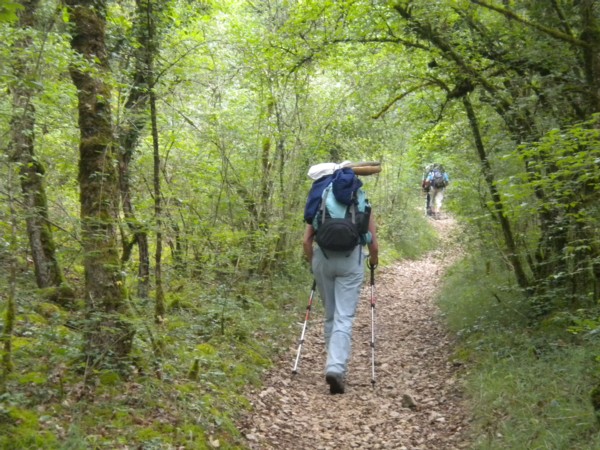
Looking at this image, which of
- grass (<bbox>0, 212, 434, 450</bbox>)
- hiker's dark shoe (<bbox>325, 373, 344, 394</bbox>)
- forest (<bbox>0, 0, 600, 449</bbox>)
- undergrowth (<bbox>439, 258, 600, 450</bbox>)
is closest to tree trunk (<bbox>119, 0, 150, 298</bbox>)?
forest (<bbox>0, 0, 600, 449</bbox>)

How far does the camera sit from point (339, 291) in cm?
612

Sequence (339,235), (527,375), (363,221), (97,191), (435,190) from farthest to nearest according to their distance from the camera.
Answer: (435,190)
(363,221)
(339,235)
(527,375)
(97,191)

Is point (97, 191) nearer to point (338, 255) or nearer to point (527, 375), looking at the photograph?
point (338, 255)

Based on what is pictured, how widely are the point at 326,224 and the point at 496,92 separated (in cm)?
280

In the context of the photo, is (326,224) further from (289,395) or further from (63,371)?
(63,371)

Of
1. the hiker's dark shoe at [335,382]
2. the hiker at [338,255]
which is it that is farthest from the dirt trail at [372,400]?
the hiker at [338,255]

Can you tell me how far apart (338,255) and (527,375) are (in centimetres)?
232

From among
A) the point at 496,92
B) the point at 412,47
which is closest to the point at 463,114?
the point at 412,47

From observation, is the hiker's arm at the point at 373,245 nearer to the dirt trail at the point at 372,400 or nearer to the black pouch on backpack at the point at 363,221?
the black pouch on backpack at the point at 363,221

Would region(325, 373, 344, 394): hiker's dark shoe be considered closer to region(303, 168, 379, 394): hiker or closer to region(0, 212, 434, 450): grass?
region(303, 168, 379, 394): hiker

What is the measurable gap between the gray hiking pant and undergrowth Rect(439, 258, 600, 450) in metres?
1.40

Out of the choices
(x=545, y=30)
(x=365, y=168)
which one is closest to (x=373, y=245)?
(x=365, y=168)

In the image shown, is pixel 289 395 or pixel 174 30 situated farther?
pixel 174 30

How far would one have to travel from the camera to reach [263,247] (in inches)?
342
